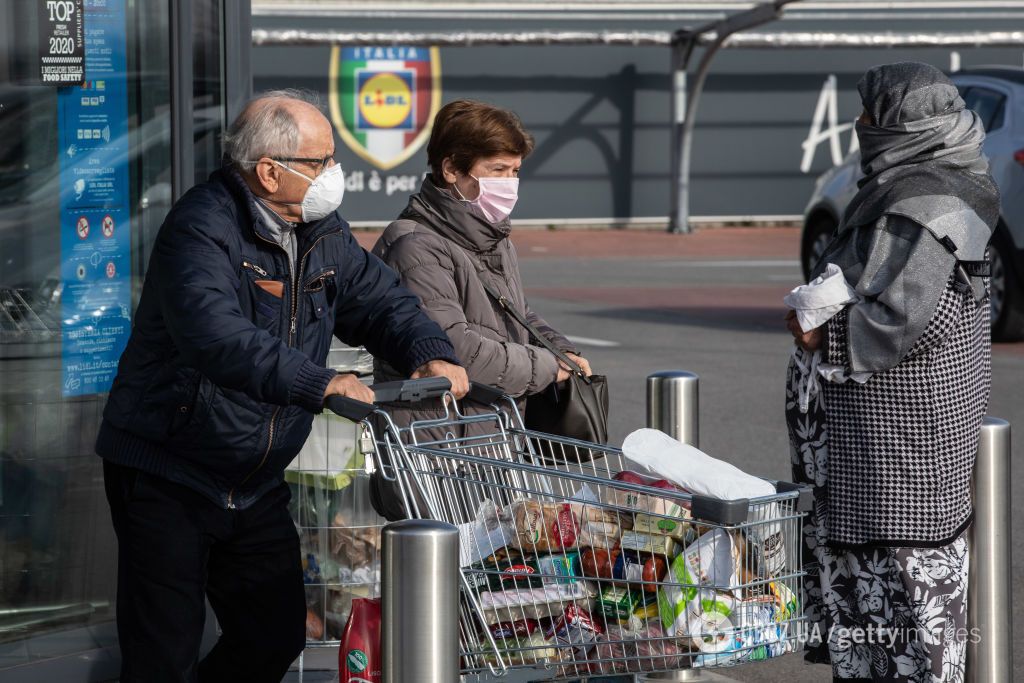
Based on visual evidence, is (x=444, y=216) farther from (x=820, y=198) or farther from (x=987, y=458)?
(x=820, y=198)

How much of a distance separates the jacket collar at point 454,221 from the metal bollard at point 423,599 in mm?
1292

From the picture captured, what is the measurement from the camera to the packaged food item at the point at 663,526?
3299 millimetres

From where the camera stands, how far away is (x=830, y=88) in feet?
85.3

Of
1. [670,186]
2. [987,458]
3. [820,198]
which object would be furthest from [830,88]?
[987,458]

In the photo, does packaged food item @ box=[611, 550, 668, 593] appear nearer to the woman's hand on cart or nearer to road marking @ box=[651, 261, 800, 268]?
the woman's hand on cart

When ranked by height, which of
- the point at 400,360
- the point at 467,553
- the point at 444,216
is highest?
the point at 444,216

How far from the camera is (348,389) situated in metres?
3.30

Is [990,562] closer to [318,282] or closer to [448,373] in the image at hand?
[448,373]

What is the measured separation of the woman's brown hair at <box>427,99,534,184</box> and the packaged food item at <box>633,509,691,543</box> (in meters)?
1.34

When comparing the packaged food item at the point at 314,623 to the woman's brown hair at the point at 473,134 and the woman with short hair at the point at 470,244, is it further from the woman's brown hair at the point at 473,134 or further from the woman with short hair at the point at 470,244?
the woman's brown hair at the point at 473,134

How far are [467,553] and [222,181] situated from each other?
1043 millimetres

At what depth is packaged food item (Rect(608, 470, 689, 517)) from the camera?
10.7ft

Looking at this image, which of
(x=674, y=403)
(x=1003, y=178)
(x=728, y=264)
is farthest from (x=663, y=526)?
(x=728, y=264)

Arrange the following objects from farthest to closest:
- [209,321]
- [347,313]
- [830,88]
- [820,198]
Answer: [830,88], [820,198], [347,313], [209,321]
